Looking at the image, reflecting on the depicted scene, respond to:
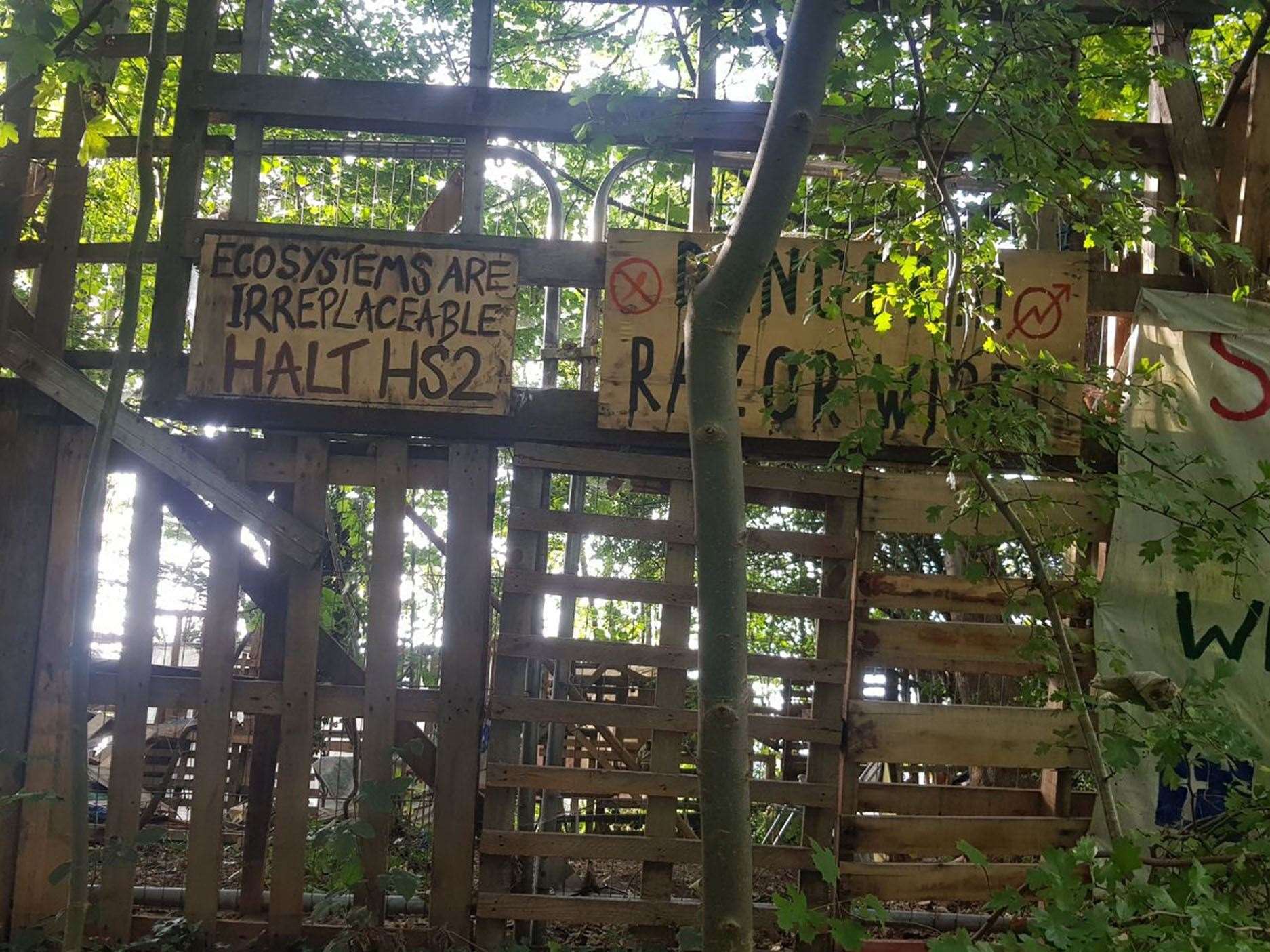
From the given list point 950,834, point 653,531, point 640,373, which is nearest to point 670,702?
point 653,531

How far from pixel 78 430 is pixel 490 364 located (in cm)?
202

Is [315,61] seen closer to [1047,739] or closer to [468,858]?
[468,858]

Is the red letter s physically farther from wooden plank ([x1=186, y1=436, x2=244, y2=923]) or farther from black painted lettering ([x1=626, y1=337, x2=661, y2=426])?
wooden plank ([x1=186, y1=436, x2=244, y2=923])

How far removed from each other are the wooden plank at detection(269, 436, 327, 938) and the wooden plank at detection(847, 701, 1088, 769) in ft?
8.17

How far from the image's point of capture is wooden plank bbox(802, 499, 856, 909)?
5051 mm

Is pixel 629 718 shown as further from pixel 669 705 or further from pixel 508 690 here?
pixel 508 690

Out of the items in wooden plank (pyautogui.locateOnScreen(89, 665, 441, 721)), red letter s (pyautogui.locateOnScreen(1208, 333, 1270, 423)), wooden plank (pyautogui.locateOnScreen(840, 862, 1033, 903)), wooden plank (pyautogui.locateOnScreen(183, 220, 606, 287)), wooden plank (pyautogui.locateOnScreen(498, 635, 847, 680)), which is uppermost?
wooden plank (pyautogui.locateOnScreen(183, 220, 606, 287))

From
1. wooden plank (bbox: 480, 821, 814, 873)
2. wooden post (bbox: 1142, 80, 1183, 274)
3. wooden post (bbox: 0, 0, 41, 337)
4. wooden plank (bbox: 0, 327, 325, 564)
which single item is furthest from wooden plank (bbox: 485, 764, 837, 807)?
wooden post (bbox: 0, 0, 41, 337)

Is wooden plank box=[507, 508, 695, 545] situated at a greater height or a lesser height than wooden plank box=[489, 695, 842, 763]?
greater

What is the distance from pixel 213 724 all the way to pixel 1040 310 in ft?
14.2

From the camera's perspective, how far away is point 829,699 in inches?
203

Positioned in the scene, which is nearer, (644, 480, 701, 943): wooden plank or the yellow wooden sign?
(644, 480, 701, 943): wooden plank

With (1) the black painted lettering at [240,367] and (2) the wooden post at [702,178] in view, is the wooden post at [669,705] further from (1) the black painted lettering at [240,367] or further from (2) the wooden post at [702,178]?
(1) the black painted lettering at [240,367]

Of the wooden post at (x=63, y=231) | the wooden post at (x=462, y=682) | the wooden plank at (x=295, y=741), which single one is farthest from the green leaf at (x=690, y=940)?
the wooden post at (x=63, y=231)
